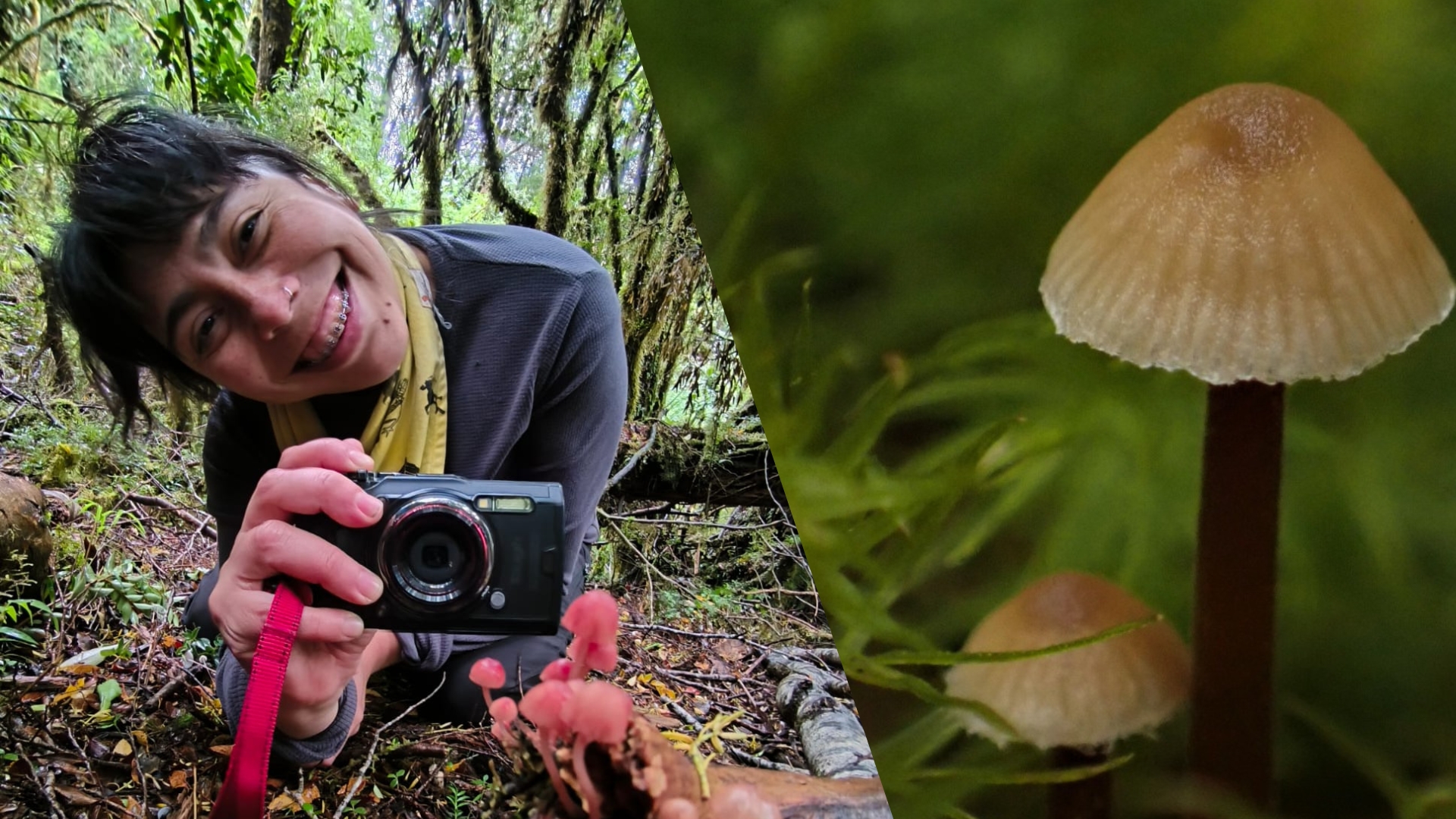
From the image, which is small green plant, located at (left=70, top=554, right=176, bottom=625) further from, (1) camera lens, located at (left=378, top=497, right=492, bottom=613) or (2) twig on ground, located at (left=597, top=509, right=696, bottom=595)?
(2) twig on ground, located at (left=597, top=509, right=696, bottom=595)

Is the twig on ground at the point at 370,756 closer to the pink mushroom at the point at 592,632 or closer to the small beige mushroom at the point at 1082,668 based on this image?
the pink mushroom at the point at 592,632

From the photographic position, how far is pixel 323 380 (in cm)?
42

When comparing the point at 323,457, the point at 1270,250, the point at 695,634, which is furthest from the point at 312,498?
the point at 1270,250

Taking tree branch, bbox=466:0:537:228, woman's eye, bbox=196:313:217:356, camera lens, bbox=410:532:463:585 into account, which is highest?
tree branch, bbox=466:0:537:228

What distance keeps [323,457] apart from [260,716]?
129mm

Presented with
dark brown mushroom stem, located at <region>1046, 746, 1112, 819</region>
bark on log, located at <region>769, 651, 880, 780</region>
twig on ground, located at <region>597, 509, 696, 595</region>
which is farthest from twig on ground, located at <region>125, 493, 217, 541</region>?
dark brown mushroom stem, located at <region>1046, 746, 1112, 819</region>

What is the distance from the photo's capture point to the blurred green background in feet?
1.22

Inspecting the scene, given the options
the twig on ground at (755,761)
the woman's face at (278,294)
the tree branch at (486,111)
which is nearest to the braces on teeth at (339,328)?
the woman's face at (278,294)

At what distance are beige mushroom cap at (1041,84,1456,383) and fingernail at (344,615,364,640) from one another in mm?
383

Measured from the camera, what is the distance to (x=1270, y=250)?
304mm

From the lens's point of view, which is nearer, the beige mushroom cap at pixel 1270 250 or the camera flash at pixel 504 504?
the beige mushroom cap at pixel 1270 250

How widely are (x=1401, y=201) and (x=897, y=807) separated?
384mm

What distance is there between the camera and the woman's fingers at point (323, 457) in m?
0.41

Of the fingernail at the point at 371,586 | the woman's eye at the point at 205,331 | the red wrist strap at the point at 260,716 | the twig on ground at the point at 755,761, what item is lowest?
the twig on ground at the point at 755,761
